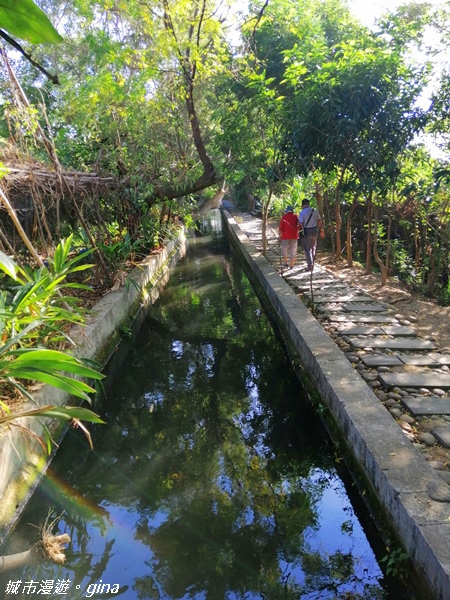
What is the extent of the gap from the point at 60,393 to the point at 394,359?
3.49 meters

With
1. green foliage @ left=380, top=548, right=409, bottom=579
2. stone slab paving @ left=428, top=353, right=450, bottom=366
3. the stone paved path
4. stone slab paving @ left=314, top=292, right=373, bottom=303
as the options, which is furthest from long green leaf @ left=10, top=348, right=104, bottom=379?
stone slab paving @ left=314, top=292, right=373, bottom=303

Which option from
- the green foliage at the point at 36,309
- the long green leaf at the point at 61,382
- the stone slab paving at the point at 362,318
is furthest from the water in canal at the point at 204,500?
the long green leaf at the point at 61,382

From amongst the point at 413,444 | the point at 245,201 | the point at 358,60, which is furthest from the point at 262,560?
the point at 245,201

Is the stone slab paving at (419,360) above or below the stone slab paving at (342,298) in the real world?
Answer: above

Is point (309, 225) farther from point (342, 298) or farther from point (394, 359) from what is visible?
point (394, 359)

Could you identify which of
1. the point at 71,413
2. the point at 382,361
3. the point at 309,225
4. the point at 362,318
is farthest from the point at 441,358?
the point at 309,225

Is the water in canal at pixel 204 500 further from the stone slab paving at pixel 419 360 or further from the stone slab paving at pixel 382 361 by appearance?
the stone slab paving at pixel 419 360

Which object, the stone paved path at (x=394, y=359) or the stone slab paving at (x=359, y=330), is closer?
the stone paved path at (x=394, y=359)

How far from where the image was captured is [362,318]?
243 inches

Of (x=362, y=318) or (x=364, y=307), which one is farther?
(x=364, y=307)

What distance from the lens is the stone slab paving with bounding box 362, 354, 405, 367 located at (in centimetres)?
464

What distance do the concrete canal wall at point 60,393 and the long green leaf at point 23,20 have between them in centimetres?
287

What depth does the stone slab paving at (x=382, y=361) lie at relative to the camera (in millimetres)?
4637

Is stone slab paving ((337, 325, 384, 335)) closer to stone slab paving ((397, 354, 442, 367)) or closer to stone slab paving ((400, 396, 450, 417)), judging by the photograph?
stone slab paving ((397, 354, 442, 367))
